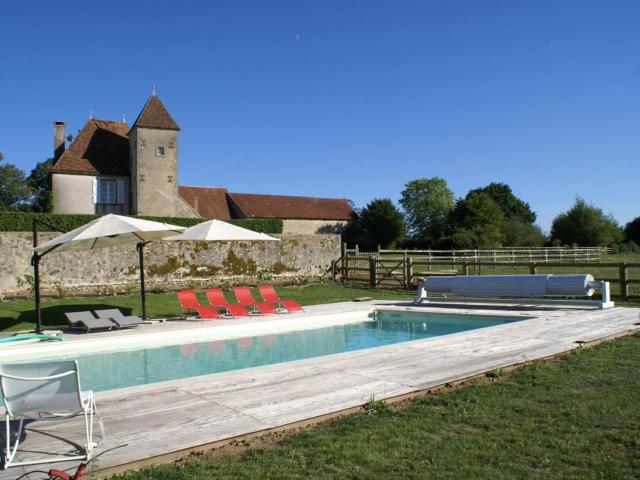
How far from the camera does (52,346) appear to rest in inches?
352

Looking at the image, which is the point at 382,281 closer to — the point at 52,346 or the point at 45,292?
the point at 45,292

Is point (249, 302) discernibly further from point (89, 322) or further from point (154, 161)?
point (154, 161)

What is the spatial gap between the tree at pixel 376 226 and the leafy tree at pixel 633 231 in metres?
29.7

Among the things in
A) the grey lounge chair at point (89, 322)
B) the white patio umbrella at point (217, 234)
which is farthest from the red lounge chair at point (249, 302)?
the grey lounge chair at point (89, 322)

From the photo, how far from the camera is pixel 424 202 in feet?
254

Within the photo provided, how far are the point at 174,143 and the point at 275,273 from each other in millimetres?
11941

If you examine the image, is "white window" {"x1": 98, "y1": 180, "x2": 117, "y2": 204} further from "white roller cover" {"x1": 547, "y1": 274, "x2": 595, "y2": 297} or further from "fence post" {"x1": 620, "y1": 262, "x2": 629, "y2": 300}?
"fence post" {"x1": 620, "y1": 262, "x2": 629, "y2": 300}

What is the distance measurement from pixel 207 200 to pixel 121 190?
1205cm

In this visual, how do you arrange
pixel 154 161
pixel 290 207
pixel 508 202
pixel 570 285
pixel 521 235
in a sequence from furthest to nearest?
pixel 508 202, pixel 521 235, pixel 290 207, pixel 154 161, pixel 570 285

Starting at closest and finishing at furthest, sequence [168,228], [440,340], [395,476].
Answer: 1. [395,476]
2. [440,340]
3. [168,228]

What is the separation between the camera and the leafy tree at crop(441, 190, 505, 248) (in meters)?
46.4

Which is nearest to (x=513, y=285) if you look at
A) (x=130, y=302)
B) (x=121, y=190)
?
(x=130, y=302)

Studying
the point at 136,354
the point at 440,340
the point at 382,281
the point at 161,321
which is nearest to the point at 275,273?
the point at 382,281

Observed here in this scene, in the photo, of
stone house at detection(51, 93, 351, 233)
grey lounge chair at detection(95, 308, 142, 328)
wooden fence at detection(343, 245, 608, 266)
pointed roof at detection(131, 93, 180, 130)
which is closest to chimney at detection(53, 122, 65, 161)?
stone house at detection(51, 93, 351, 233)
